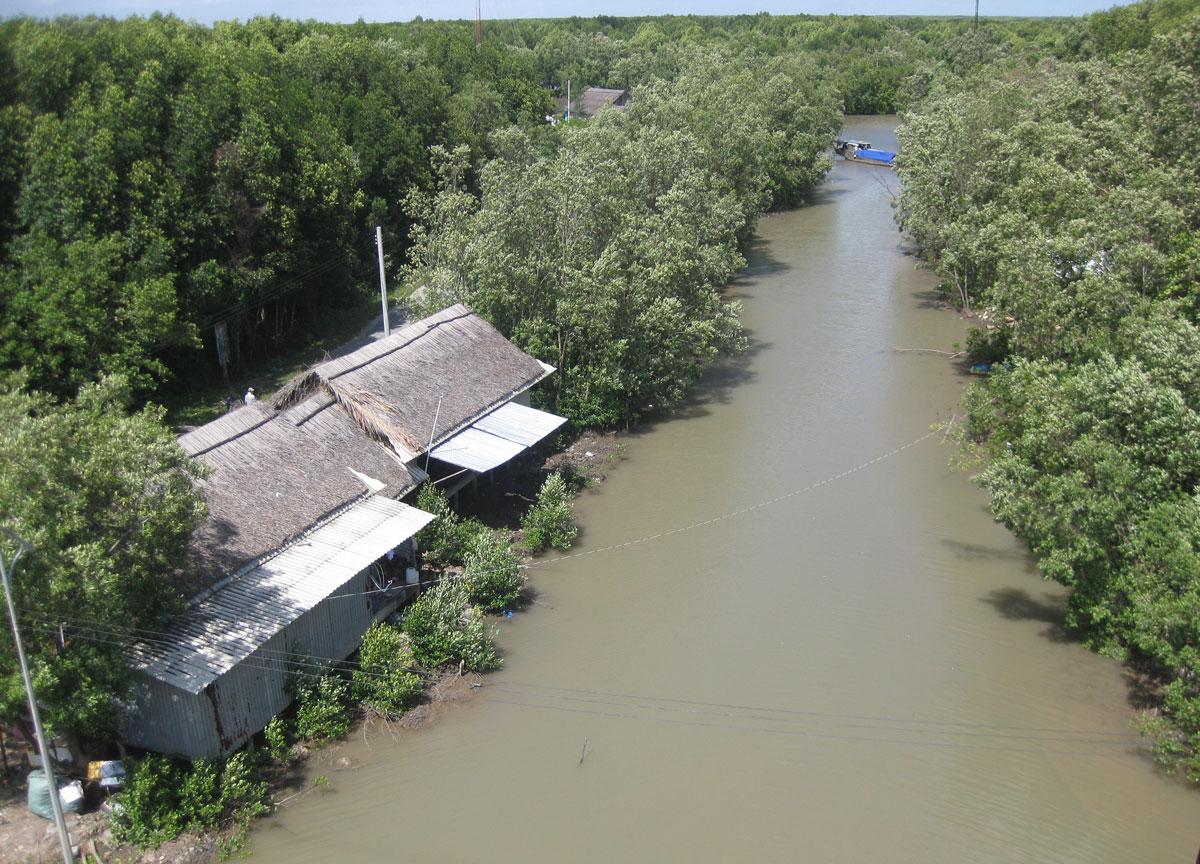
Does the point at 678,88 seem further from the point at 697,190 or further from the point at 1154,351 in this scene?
the point at 1154,351

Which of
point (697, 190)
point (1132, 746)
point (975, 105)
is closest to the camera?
point (1132, 746)

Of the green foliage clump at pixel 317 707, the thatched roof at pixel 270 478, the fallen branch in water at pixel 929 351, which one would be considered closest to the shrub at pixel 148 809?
the green foliage clump at pixel 317 707

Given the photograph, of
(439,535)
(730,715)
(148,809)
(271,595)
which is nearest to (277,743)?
(148,809)

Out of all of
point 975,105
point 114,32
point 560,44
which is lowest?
point 975,105

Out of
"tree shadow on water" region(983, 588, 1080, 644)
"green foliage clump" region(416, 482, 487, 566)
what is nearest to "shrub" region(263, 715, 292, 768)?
"green foliage clump" region(416, 482, 487, 566)

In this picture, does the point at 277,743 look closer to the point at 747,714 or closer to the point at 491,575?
the point at 491,575

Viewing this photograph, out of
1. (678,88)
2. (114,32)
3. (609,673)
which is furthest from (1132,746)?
(678,88)

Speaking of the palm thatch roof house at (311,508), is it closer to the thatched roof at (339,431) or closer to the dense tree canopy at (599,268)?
the thatched roof at (339,431)
